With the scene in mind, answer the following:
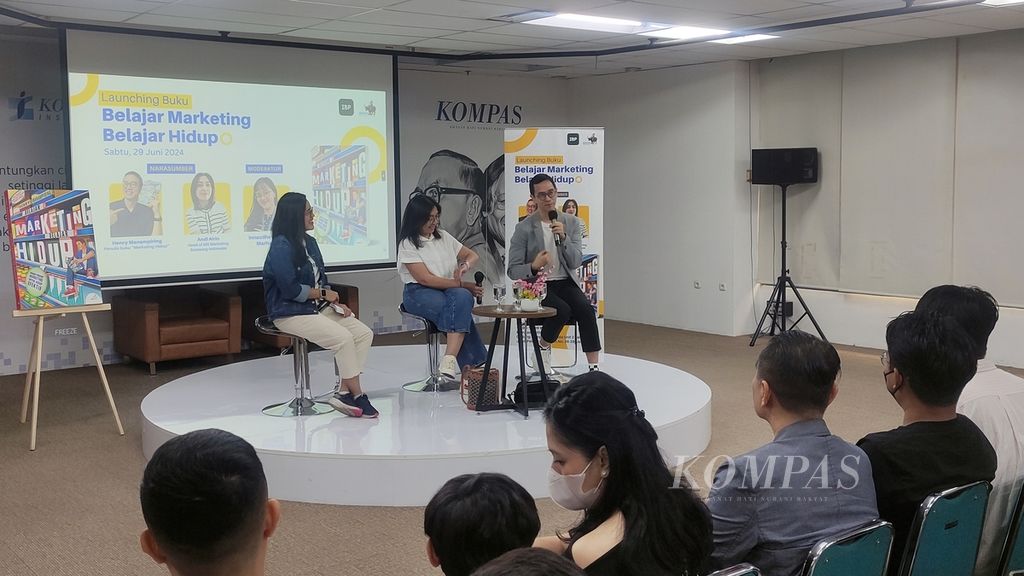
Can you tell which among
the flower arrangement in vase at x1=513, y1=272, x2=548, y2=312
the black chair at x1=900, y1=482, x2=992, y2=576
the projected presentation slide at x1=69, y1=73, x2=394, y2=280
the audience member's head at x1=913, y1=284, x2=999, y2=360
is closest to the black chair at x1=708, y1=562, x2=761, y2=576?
the black chair at x1=900, y1=482, x2=992, y2=576

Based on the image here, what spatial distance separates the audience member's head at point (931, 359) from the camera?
2.44m

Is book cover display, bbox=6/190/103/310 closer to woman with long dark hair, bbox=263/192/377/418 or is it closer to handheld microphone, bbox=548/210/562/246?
woman with long dark hair, bbox=263/192/377/418

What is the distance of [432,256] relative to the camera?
5848 mm

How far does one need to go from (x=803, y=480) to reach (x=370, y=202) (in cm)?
650

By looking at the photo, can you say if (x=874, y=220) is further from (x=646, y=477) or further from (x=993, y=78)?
(x=646, y=477)

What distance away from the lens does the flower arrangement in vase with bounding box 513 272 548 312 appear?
213 inches

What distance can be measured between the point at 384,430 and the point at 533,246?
164cm

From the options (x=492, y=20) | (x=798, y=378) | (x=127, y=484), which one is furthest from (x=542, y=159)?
(x=798, y=378)

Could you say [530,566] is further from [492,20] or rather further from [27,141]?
[27,141]

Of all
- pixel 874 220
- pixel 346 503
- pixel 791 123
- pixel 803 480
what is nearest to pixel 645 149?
pixel 791 123

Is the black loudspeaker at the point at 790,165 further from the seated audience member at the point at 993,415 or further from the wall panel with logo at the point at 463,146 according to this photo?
the seated audience member at the point at 993,415

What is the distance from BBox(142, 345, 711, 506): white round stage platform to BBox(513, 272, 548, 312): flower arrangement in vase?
1.97ft

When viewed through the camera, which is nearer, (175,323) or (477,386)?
(477,386)

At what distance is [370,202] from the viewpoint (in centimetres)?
824
